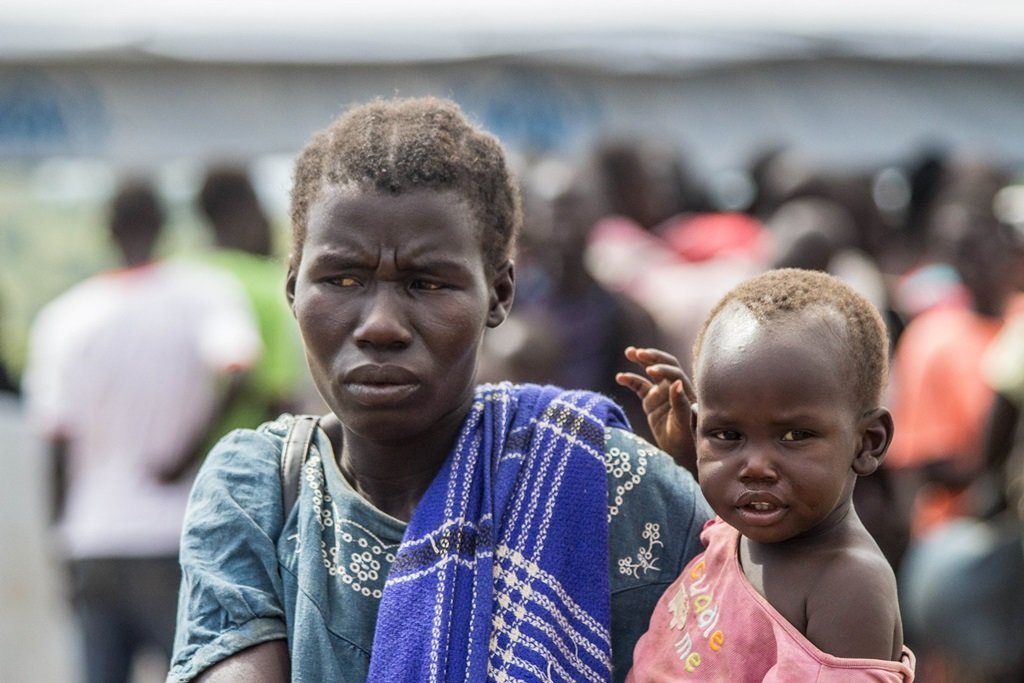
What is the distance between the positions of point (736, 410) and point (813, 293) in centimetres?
22

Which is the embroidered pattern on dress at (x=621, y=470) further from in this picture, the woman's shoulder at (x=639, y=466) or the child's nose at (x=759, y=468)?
the child's nose at (x=759, y=468)

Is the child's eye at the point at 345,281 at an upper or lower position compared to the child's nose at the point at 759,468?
upper

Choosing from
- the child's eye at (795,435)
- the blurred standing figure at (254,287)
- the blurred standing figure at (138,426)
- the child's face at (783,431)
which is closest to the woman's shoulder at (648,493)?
the child's face at (783,431)

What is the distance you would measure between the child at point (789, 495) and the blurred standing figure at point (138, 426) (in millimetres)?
3626

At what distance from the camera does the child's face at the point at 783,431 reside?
2451 millimetres

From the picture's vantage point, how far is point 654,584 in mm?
2727

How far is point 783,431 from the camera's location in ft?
8.13

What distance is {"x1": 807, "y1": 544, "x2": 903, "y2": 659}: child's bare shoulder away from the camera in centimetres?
237

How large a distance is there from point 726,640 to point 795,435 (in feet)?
1.01

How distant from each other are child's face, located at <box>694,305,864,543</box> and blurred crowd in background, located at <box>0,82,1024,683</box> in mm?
2994

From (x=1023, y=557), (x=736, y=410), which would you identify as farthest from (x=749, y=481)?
(x=1023, y=557)

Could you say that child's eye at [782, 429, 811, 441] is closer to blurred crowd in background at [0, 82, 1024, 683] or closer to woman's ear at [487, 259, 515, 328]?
woman's ear at [487, 259, 515, 328]

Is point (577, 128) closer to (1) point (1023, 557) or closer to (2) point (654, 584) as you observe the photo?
(1) point (1023, 557)

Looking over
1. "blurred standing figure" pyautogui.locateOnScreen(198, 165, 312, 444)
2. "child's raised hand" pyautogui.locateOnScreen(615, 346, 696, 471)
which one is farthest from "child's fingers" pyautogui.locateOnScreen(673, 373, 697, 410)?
"blurred standing figure" pyautogui.locateOnScreen(198, 165, 312, 444)
